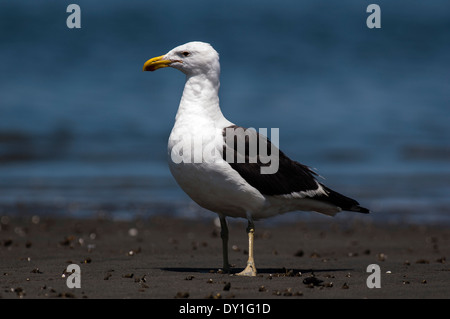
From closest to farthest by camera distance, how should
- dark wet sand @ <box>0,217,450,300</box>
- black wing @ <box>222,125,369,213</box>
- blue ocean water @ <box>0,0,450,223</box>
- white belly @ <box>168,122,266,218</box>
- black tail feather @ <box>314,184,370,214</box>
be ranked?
dark wet sand @ <box>0,217,450,300</box>
white belly @ <box>168,122,266,218</box>
black wing @ <box>222,125,369,213</box>
black tail feather @ <box>314,184,370,214</box>
blue ocean water @ <box>0,0,450,223</box>

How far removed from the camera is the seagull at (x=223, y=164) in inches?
260

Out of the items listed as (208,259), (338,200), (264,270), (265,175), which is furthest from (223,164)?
(208,259)

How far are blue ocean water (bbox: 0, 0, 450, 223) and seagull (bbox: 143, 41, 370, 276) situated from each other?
15.6 feet

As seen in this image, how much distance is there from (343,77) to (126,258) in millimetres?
25595

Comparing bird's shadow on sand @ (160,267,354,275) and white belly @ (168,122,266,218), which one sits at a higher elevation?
white belly @ (168,122,266,218)

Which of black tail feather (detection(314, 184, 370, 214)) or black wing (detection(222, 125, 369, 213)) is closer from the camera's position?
black wing (detection(222, 125, 369, 213))

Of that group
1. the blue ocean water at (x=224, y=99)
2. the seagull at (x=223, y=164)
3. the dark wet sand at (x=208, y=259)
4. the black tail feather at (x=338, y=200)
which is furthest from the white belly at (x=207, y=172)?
the blue ocean water at (x=224, y=99)

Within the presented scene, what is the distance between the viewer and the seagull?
661 cm

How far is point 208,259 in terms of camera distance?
828cm

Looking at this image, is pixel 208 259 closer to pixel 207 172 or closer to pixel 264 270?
pixel 264 270

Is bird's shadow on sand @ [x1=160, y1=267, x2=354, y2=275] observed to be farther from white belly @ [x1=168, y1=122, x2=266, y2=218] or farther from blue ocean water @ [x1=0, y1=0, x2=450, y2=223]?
blue ocean water @ [x1=0, y1=0, x2=450, y2=223]

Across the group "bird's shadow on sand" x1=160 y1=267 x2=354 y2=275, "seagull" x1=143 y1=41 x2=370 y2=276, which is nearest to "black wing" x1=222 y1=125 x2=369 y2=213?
"seagull" x1=143 y1=41 x2=370 y2=276

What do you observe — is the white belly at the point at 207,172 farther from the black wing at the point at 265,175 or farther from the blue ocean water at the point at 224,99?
the blue ocean water at the point at 224,99

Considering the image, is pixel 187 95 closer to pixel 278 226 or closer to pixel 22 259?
pixel 22 259
